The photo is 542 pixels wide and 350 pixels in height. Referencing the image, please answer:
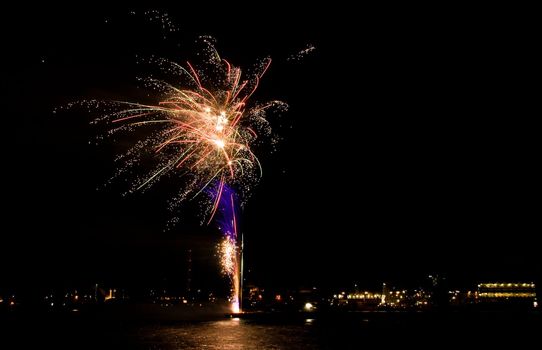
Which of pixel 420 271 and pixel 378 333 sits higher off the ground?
pixel 420 271

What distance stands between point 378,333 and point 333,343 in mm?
4599

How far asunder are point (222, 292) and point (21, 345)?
165 meters

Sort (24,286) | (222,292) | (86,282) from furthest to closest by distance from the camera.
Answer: (222,292) < (86,282) < (24,286)

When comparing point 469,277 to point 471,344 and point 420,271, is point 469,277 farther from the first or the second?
point 471,344

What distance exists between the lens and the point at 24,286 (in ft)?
288

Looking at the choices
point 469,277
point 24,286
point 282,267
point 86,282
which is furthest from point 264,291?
point 86,282

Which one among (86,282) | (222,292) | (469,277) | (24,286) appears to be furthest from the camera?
(222,292)

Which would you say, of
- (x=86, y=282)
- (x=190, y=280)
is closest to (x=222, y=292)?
(x=190, y=280)

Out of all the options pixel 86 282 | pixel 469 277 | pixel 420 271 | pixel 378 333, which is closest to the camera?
pixel 378 333

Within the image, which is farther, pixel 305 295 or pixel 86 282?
pixel 86 282

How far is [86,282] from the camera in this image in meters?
118

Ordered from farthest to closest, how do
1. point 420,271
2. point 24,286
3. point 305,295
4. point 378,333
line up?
point 24,286
point 420,271
point 305,295
point 378,333

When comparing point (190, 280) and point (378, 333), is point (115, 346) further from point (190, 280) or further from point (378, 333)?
point (190, 280)

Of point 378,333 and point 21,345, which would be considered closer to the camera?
point 21,345
